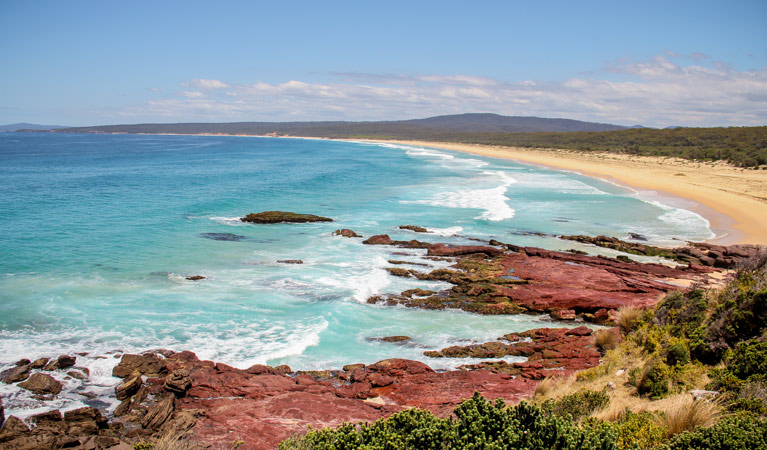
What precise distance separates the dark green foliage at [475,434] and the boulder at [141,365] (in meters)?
5.57

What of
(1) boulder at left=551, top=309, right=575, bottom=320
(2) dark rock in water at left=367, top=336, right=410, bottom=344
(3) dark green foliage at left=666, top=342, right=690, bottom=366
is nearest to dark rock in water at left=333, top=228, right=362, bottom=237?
(2) dark rock in water at left=367, top=336, right=410, bottom=344

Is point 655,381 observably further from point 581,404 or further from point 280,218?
point 280,218

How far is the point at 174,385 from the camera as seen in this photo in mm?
9312

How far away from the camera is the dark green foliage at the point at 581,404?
6938 mm

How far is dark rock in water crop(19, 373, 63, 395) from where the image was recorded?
948 cm

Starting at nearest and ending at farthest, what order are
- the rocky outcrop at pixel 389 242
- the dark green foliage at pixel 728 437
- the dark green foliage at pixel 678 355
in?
the dark green foliage at pixel 728 437
the dark green foliage at pixel 678 355
the rocky outcrop at pixel 389 242

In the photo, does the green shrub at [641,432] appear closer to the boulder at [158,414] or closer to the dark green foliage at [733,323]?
the dark green foliage at [733,323]

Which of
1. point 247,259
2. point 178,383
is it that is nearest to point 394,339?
point 178,383

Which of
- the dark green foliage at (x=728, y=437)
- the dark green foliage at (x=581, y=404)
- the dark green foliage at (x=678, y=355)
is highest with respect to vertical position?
the dark green foliage at (x=728, y=437)

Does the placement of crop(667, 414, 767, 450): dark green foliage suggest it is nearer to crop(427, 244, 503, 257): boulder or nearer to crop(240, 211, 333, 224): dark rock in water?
crop(427, 244, 503, 257): boulder

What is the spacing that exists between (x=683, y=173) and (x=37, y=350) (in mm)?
51835

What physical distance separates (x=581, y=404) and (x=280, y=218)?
73.2 ft


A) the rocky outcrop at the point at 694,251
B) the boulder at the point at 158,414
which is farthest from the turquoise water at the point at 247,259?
the boulder at the point at 158,414

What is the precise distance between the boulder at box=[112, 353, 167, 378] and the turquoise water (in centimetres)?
73
